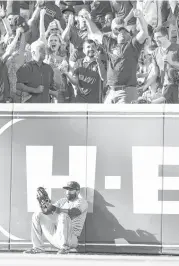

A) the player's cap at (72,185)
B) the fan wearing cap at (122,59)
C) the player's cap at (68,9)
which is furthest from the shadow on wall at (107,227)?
the player's cap at (68,9)

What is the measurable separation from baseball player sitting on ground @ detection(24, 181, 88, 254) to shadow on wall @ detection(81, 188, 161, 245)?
0.17 meters

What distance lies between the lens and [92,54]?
11.9 meters

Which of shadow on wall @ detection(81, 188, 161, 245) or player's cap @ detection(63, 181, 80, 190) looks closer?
player's cap @ detection(63, 181, 80, 190)

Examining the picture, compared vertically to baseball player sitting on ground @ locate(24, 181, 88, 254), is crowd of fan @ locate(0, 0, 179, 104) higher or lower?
higher

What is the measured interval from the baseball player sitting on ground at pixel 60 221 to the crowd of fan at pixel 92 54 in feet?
5.19

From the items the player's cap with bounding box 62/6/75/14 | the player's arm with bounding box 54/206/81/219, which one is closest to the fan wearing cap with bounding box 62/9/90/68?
the player's cap with bounding box 62/6/75/14

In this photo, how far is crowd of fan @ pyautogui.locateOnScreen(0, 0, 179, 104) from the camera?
1178 centimetres

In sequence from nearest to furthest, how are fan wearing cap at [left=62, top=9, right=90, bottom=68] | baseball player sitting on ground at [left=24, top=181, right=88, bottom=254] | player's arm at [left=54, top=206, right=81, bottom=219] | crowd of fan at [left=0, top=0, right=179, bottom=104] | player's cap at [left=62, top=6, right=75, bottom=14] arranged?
baseball player sitting on ground at [left=24, top=181, right=88, bottom=254]
player's arm at [left=54, top=206, right=81, bottom=219]
crowd of fan at [left=0, top=0, right=179, bottom=104]
fan wearing cap at [left=62, top=9, right=90, bottom=68]
player's cap at [left=62, top=6, right=75, bottom=14]

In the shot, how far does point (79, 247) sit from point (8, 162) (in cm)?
181

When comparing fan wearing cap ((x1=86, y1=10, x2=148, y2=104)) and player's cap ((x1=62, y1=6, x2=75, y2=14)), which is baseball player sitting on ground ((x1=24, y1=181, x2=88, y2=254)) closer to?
fan wearing cap ((x1=86, y1=10, x2=148, y2=104))

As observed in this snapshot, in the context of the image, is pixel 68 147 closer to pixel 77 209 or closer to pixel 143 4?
pixel 77 209

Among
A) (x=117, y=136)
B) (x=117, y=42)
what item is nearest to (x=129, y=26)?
(x=117, y=42)

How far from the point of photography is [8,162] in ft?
39.4

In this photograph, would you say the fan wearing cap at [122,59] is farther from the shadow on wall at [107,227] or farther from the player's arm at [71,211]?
the player's arm at [71,211]
